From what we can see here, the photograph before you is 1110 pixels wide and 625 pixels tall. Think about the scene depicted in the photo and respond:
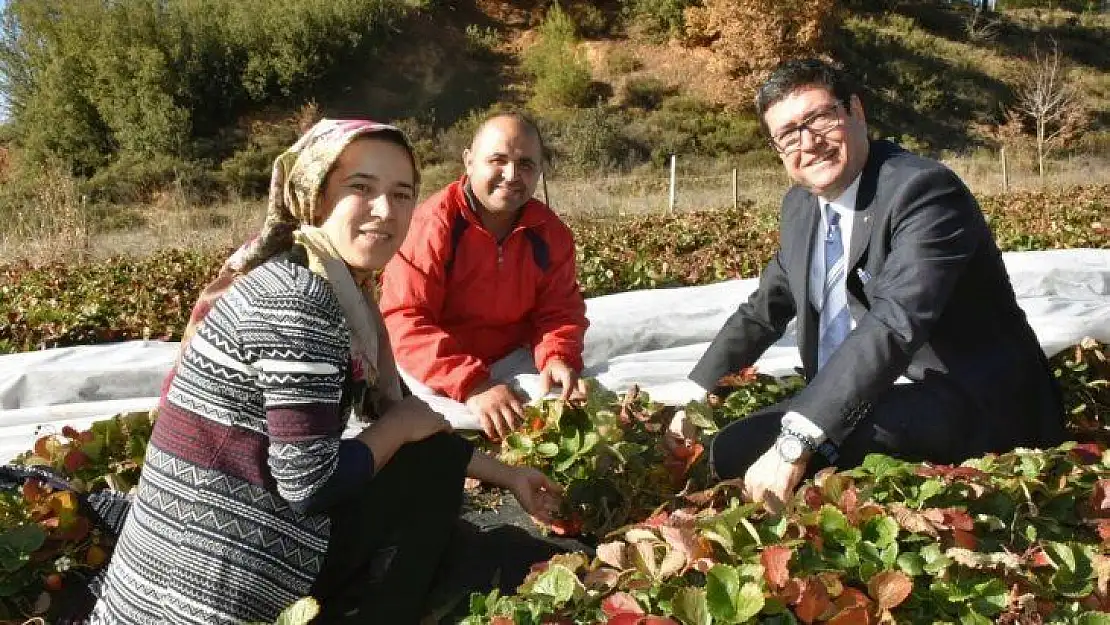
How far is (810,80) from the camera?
2123mm

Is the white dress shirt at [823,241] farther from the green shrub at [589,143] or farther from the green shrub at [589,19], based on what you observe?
the green shrub at [589,19]

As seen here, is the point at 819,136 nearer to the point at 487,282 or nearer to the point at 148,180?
the point at 487,282

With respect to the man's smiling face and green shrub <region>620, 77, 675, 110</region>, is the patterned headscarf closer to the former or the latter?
the man's smiling face

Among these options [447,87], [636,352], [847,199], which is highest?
[447,87]

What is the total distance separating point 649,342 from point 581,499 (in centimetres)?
185

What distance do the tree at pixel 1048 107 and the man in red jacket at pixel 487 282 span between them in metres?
22.3

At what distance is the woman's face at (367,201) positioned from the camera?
169 centimetres

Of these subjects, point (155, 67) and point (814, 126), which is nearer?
point (814, 126)

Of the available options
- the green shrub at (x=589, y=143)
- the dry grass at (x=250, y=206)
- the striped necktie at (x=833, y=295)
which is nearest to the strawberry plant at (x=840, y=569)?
the striped necktie at (x=833, y=295)

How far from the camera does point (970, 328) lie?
88.8 inches

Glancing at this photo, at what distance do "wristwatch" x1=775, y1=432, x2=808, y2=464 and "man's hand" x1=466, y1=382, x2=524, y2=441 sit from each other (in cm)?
95

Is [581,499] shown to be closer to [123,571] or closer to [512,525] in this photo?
[512,525]

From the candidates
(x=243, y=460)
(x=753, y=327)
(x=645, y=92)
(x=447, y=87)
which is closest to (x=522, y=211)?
(x=753, y=327)

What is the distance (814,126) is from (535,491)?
1.14m
